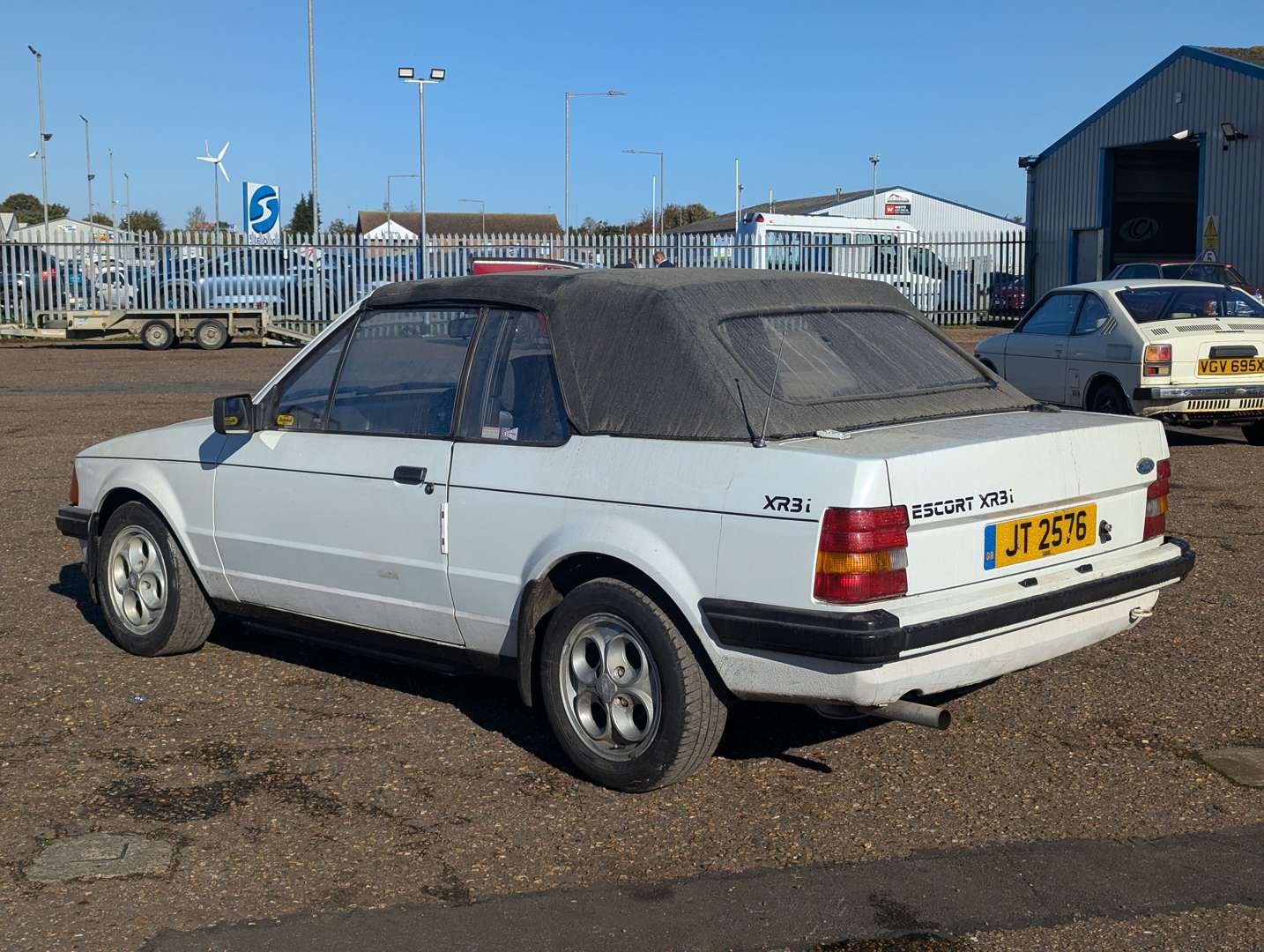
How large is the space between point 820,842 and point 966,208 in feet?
264

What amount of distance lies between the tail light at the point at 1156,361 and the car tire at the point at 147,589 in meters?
8.67

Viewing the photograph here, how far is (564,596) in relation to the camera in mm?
4789

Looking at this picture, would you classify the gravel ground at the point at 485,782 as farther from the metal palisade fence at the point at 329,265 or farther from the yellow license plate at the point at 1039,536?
the metal palisade fence at the point at 329,265

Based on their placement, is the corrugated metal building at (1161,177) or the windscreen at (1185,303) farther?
the corrugated metal building at (1161,177)

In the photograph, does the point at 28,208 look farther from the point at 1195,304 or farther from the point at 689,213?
the point at 1195,304

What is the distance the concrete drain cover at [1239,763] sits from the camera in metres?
4.75

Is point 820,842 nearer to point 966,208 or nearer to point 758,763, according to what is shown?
point 758,763

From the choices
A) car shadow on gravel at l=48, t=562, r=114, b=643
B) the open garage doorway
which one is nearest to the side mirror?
car shadow on gravel at l=48, t=562, r=114, b=643

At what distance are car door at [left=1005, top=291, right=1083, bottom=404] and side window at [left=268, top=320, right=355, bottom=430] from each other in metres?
9.00

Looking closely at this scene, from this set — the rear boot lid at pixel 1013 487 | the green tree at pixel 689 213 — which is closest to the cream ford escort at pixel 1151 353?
the rear boot lid at pixel 1013 487

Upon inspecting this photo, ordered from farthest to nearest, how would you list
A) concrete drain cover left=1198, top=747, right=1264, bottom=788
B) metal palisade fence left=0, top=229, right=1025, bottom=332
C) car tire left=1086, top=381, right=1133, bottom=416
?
metal palisade fence left=0, top=229, right=1025, bottom=332 < car tire left=1086, top=381, right=1133, bottom=416 < concrete drain cover left=1198, top=747, right=1264, bottom=788

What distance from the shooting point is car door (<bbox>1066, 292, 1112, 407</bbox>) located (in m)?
12.7

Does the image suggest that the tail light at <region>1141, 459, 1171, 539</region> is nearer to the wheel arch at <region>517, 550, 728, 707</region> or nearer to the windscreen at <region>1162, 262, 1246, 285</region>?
the wheel arch at <region>517, 550, 728, 707</region>

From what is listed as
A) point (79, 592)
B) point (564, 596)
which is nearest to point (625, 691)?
point (564, 596)
